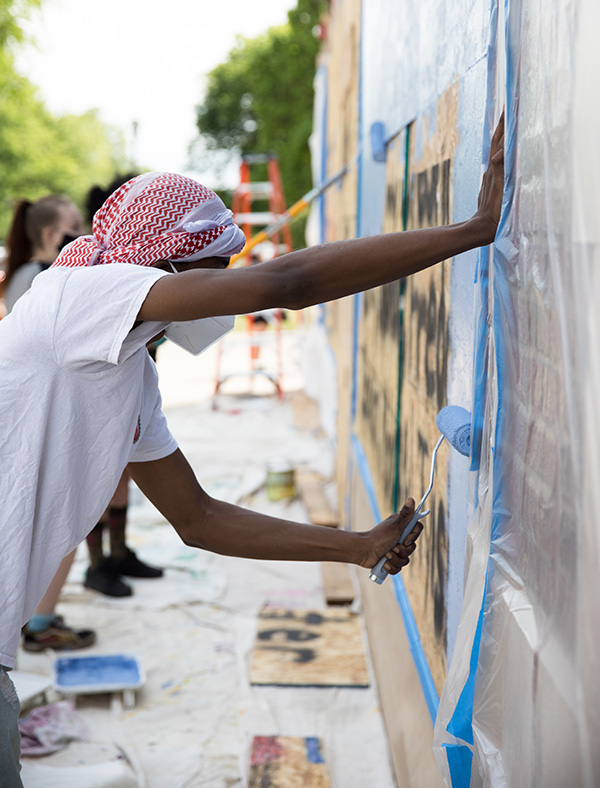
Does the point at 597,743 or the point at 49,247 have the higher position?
the point at 49,247

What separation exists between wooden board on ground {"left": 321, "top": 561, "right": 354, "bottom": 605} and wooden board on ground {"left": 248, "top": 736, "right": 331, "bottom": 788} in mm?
1232

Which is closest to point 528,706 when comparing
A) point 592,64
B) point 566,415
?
point 566,415

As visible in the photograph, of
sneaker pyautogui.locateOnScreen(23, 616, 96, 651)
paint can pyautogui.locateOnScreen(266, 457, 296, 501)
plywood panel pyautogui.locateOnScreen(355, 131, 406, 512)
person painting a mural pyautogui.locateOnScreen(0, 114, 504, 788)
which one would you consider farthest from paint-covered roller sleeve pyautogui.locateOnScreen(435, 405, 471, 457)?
paint can pyautogui.locateOnScreen(266, 457, 296, 501)

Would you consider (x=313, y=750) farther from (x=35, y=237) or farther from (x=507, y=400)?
(x=35, y=237)

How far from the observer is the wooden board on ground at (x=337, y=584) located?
420 centimetres

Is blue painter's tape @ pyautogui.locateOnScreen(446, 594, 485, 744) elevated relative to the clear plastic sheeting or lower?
lower

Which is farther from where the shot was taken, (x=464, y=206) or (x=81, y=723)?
(x=81, y=723)

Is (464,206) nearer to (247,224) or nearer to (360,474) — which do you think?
(360,474)

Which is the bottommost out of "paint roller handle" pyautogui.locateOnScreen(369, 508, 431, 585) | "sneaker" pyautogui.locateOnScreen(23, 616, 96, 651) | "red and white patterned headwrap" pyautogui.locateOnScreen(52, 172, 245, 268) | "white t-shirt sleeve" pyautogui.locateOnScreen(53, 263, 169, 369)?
"sneaker" pyautogui.locateOnScreen(23, 616, 96, 651)

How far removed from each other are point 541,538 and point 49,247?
11.2ft

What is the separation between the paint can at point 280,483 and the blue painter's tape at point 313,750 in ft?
9.53

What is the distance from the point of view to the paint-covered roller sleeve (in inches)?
64.0

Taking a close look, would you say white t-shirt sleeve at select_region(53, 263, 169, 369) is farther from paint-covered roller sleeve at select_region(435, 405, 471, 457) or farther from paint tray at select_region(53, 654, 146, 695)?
paint tray at select_region(53, 654, 146, 695)

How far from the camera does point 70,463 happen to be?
159cm
